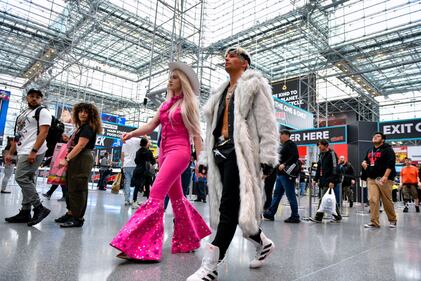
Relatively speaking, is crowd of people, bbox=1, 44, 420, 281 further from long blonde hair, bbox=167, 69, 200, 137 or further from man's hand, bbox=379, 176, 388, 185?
man's hand, bbox=379, 176, 388, 185

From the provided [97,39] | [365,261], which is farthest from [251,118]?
[97,39]

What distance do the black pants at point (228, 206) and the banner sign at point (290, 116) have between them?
29.5ft

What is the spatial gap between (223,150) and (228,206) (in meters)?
0.37

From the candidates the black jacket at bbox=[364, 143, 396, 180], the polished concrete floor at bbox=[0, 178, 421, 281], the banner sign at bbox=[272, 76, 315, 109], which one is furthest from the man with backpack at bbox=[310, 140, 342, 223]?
the banner sign at bbox=[272, 76, 315, 109]

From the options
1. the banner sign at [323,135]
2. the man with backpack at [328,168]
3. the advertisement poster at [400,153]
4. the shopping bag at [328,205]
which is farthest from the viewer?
the advertisement poster at [400,153]

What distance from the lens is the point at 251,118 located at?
210 cm

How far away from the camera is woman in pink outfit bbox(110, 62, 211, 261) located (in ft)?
7.49

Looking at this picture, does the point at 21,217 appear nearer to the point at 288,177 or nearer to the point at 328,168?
the point at 288,177

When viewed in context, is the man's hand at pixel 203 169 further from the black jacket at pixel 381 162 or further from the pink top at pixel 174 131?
the black jacket at pixel 381 162

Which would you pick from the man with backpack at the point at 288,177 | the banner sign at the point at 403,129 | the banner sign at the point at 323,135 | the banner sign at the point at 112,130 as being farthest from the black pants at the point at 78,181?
the banner sign at the point at 112,130

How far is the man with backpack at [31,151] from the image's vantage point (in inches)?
137

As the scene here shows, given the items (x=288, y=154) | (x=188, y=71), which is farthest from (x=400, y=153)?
(x=188, y=71)

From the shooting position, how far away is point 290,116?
464 inches

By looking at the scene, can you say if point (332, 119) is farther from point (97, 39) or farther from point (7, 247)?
point (7, 247)
